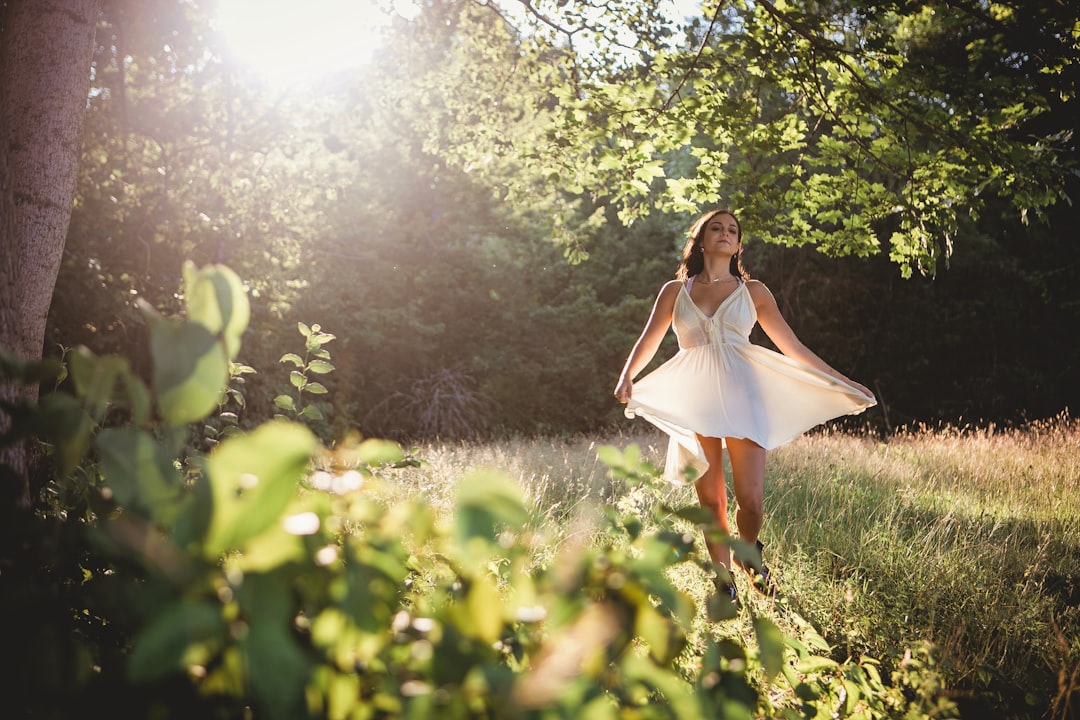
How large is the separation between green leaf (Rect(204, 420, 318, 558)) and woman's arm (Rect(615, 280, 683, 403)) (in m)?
3.19

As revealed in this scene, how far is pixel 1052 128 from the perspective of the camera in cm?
1154

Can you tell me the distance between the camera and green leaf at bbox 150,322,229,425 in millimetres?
617

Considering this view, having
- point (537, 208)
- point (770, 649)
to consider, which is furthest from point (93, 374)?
point (537, 208)

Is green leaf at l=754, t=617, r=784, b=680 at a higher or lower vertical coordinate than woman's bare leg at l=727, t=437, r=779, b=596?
higher

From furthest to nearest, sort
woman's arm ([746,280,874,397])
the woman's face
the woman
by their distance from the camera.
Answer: the woman's face → woman's arm ([746,280,874,397]) → the woman

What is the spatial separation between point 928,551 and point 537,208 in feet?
29.1

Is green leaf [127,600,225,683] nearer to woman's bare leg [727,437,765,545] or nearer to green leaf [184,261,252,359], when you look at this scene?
green leaf [184,261,252,359]

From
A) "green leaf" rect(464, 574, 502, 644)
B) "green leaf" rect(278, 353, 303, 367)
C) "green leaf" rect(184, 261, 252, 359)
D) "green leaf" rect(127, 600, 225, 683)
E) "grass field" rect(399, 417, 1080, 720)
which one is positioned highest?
"green leaf" rect(184, 261, 252, 359)

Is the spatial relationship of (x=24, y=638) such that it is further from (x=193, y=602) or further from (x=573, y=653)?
(x=573, y=653)

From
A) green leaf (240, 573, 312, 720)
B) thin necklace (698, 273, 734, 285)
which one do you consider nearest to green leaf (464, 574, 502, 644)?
green leaf (240, 573, 312, 720)

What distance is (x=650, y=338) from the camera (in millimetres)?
3986

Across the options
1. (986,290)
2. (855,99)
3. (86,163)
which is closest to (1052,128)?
(986,290)

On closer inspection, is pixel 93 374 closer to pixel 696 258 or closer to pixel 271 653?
pixel 271 653

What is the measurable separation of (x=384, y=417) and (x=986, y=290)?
13.9 metres
